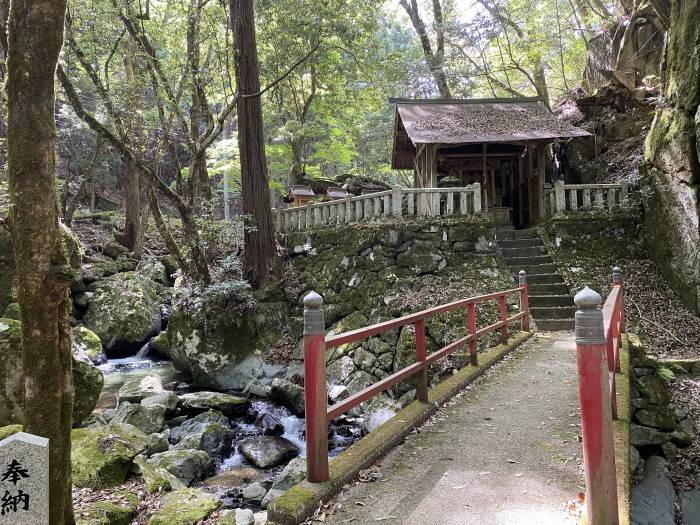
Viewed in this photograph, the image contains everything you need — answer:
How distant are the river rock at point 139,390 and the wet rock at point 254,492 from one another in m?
3.66

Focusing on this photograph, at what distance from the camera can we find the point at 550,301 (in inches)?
392

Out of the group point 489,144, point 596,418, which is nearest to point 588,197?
point 489,144

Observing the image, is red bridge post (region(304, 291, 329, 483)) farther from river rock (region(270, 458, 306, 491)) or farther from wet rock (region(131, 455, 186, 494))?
river rock (region(270, 458, 306, 491))

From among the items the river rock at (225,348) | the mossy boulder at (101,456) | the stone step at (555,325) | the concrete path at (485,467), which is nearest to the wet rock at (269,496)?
the mossy boulder at (101,456)

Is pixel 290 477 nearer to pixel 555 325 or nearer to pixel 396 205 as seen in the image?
pixel 555 325

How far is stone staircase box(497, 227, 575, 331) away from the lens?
9590 millimetres

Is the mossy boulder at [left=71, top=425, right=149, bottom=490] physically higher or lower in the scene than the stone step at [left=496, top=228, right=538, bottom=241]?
lower

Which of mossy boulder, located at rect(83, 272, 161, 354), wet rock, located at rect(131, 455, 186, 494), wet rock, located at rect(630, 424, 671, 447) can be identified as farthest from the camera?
mossy boulder, located at rect(83, 272, 161, 354)

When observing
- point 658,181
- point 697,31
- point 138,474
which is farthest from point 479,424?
point 697,31

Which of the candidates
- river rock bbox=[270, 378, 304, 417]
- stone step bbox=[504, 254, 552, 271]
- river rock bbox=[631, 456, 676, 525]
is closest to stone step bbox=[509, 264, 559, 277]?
stone step bbox=[504, 254, 552, 271]

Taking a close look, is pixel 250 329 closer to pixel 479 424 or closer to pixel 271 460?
pixel 271 460

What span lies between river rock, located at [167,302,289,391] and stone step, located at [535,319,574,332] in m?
5.89

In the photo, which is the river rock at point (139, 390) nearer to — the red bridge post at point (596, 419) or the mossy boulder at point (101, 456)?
the mossy boulder at point (101, 456)

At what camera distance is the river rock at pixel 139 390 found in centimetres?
825
